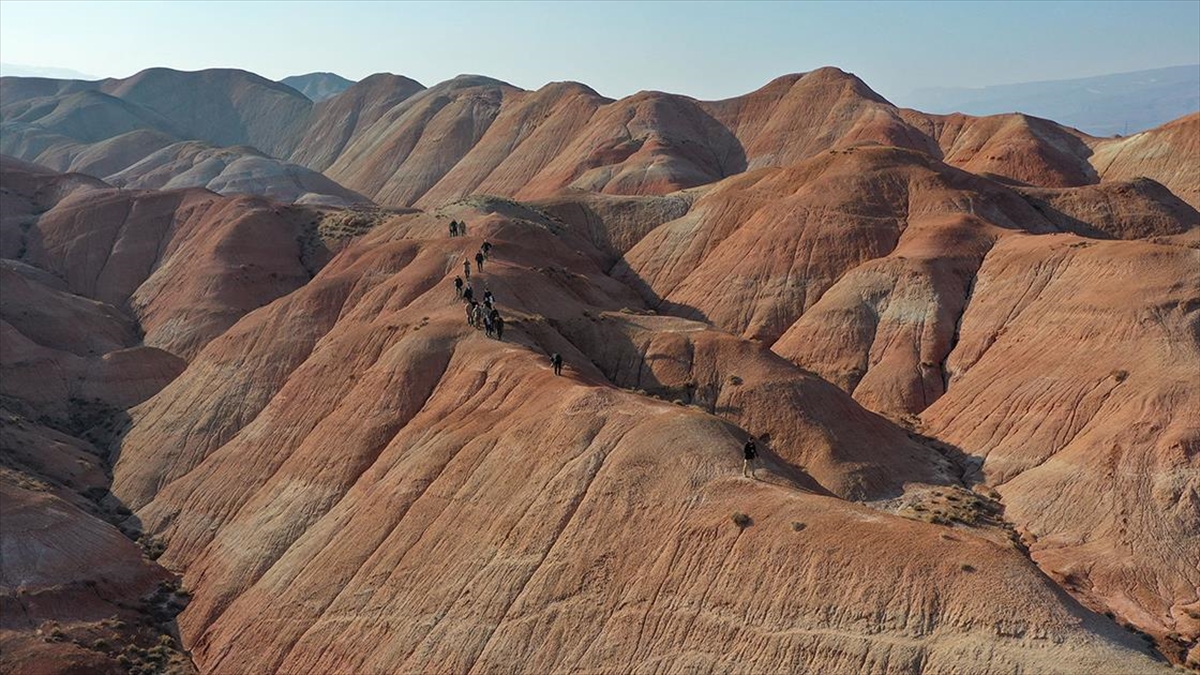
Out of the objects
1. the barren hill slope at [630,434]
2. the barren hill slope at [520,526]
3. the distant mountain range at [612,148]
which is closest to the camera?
the barren hill slope at [520,526]

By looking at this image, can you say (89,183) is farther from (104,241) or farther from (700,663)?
(700,663)

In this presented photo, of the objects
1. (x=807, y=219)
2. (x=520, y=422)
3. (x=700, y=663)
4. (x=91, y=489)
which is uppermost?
(x=807, y=219)

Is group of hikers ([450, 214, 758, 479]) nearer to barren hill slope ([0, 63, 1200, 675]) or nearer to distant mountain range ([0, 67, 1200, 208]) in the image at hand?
barren hill slope ([0, 63, 1200, 675])

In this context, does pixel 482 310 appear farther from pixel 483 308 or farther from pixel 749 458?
pixel 749 458

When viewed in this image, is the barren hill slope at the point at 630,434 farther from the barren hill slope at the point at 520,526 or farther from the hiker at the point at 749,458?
the hiker at the point at 749,458

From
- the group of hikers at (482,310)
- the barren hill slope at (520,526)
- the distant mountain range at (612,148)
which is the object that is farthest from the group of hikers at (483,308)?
the distant mountain range at (612,148)

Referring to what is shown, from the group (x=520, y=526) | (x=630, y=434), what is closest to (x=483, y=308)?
(x=630, y=434)

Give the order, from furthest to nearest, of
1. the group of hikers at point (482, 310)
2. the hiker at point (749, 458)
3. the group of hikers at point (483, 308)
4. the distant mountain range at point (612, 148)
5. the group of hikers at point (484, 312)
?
the distant mountain range at point (612, 148)
the group of hikers at point (484, 312)
the group of hikers at point (482, 310)
the group of hikers at point (483, 308)
the hiker at point (749, 458)

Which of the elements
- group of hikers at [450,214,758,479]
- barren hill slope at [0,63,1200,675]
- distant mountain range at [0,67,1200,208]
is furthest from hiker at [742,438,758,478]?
distant mountain range at [0,67,1200,208]

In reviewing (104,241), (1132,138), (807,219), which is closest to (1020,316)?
(807,219)
